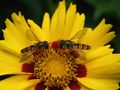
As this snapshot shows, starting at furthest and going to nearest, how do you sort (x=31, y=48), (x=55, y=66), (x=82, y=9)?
1. (x=82, y=9)
2. (x=55, y=66)
3. (x=31, y=48)

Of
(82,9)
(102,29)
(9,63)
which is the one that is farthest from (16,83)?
(82,9)

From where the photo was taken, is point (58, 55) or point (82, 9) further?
point (82, 9)

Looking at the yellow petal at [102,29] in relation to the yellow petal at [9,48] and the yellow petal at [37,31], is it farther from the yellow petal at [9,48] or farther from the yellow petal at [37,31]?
the yellow petal at [9,48]

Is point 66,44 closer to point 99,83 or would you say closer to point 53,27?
point 53,27

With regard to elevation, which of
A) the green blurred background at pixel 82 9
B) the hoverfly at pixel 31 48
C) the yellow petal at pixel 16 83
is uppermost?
the green blurred background at pixel 82 9

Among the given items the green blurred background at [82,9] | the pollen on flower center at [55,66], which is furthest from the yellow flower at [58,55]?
the green blurred background at [82,9]

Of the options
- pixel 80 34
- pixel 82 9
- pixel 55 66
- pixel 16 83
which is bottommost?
pixel 16 83

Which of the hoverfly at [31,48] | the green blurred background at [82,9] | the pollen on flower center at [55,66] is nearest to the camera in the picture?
the hoverfly at [31,48]

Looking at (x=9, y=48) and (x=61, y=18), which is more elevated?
(x=61, y=18)
